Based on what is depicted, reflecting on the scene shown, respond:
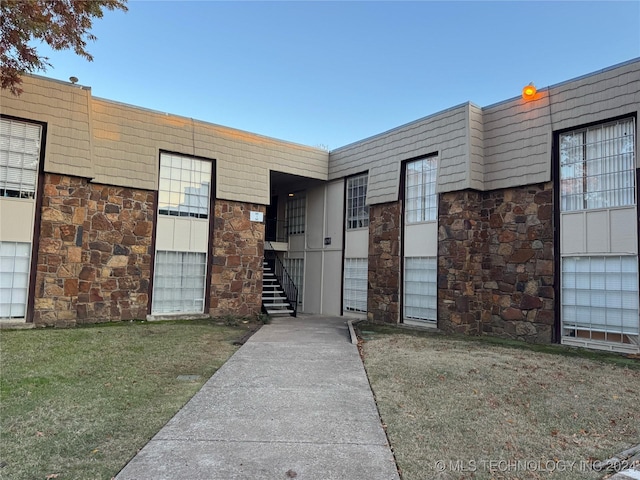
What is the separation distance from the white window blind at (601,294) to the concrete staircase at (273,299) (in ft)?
24.9

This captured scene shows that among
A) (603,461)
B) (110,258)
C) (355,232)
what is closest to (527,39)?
(355,232)

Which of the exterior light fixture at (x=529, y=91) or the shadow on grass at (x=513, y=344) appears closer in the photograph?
the shadow on grass at (x=513, y=344)

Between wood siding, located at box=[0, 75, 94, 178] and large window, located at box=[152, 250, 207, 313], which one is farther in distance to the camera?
large window, located at box=[152, 250, 207, 313]

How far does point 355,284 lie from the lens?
12688mm

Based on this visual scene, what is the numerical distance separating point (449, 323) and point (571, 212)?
139 inches

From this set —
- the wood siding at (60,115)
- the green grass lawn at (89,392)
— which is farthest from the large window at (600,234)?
the wood siding at (60,115)

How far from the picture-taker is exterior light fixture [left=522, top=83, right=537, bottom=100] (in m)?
8.91

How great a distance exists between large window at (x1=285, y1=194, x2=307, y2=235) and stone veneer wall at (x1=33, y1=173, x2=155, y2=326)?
19.5 ft

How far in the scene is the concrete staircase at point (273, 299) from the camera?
12664 mm

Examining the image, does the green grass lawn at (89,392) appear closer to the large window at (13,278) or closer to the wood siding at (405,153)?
the large window at (13,278)

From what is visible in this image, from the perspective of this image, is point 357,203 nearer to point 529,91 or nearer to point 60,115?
point 529,91

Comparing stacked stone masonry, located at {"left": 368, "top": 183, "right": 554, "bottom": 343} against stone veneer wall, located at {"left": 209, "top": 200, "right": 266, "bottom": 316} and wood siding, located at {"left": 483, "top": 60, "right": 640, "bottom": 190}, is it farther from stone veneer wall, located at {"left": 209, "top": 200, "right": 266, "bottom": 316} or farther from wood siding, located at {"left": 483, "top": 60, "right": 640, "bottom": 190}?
stone veneer wall, located at {"left": 209, "top": 200, "right": 266, "bottom": 316}

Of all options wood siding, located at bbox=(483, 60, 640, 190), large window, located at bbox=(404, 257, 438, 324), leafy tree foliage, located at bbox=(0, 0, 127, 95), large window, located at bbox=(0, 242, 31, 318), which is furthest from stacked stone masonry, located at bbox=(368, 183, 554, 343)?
large window, located at bbox=(0, 242, 31, 318)

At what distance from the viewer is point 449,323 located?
381 inches
